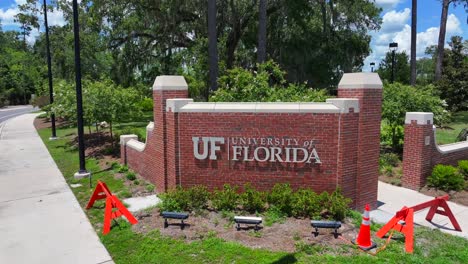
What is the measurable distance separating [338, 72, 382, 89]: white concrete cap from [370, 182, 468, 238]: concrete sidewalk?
290 centimetres

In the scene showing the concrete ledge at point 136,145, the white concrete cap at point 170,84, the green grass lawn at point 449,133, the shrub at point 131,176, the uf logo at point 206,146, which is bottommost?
the shrub at point 131,176

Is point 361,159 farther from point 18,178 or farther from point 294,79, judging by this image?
point 294,79

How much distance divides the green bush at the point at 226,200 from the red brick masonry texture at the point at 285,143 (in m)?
0.40

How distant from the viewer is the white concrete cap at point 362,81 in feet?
25.9

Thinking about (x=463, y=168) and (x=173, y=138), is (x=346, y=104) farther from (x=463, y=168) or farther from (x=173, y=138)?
(x=463, y=168)

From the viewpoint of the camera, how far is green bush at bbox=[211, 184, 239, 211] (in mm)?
8023

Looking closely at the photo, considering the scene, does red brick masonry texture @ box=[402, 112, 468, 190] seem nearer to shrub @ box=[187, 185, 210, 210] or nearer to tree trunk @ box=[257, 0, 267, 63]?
shrub @ box=[187, 185, 210, 210]

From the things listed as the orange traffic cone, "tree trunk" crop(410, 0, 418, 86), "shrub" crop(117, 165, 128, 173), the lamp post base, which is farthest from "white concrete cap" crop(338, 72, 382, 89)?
"tree trunk" crop(410, 0, 418, 86)

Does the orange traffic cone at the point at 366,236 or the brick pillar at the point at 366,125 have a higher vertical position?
the brick pillar at the point at 366,125

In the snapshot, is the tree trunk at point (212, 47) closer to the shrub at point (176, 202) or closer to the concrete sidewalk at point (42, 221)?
the concrete sidewalk at point (42, 221)

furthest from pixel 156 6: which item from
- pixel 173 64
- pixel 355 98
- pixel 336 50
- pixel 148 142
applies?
pixel 355 98

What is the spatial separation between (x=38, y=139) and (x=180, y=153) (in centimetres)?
1612

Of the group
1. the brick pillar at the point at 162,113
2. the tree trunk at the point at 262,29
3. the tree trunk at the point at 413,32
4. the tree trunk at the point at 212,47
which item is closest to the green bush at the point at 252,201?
the brick pillar at the point at 162,113

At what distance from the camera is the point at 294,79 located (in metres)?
26.4
